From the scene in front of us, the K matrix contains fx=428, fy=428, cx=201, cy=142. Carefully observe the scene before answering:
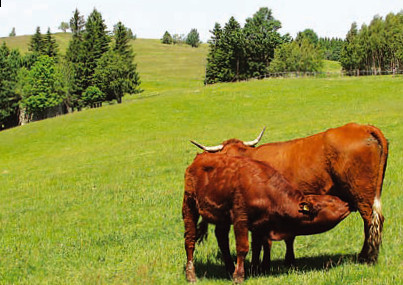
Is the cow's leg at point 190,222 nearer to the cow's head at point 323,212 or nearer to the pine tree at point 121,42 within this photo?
the cow's head at point 323,212

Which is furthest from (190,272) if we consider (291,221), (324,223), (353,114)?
(353,114)

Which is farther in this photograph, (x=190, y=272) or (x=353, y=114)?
(x=353, y=114)

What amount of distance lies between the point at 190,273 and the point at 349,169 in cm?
337

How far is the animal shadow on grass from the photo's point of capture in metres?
7.39

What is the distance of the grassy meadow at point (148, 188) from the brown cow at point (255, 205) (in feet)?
2.24

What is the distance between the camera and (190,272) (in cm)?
760

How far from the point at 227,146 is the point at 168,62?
15285cm

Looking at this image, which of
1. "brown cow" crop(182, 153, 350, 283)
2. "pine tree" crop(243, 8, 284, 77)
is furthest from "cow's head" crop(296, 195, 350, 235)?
"pine tree" crop(243, 8, 284, 77)

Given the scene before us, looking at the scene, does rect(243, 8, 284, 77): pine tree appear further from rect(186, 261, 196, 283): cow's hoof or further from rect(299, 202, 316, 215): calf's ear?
rect(299, 202, 316, 215): calf's ear

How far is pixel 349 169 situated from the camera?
7.59m

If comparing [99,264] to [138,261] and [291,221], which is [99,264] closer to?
[138,261]

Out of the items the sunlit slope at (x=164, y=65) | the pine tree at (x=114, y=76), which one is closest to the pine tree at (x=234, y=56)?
the sunlit slope at (x=164, y=65)

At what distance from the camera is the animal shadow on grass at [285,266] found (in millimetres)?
7391

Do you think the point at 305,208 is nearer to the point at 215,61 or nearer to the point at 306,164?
the point at 306,164
